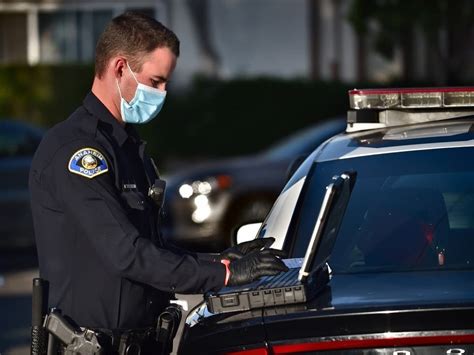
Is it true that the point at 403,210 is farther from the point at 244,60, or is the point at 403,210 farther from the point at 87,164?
the point at 244,60

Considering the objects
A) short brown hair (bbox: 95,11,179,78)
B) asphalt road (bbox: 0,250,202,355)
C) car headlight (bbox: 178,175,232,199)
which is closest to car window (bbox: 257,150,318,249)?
short brown hair (bbox: 95,11,179,78)

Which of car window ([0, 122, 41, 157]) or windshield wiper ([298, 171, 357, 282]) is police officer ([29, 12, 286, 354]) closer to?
windshield wiper ([298, 171, 357, 282])

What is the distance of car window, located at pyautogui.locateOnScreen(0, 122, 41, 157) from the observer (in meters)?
14.7

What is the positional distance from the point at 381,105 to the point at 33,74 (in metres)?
19.5

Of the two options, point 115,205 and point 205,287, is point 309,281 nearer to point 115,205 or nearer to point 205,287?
point 205,287

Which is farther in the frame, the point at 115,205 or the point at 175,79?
the point at 175,79

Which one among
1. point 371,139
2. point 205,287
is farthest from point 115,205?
point 371,139

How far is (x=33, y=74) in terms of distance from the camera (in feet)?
79.8

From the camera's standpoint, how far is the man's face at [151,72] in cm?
449

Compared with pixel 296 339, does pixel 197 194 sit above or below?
below

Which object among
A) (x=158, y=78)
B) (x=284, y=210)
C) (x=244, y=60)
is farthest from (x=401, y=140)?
(x=244, y=60)

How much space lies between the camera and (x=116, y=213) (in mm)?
4223

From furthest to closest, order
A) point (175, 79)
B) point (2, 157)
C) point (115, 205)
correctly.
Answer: point (175, 79), point (2, 157), point (115, 205)

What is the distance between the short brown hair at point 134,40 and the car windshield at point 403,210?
0.83 m
